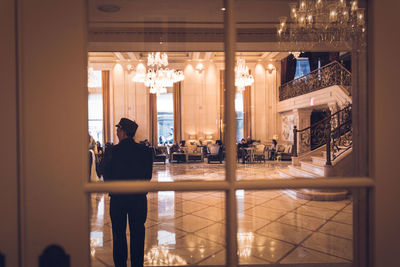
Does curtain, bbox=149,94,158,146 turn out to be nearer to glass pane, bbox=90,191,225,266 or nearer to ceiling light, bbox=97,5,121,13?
glass pane, bbox=90,191,225,266

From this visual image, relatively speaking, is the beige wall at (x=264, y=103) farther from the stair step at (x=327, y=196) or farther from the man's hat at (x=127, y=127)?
the man's hat at (x=127, y=127)

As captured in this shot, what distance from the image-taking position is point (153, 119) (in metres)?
14.9

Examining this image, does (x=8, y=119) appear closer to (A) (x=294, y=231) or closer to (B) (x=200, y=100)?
(A) (x=294, y=231)

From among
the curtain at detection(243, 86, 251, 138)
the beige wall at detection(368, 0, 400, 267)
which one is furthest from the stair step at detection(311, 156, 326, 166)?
the curtain at detection(243, 86, 251, 138)

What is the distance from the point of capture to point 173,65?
14555 mm

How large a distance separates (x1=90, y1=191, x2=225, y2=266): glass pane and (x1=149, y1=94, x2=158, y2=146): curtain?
9.13 meters

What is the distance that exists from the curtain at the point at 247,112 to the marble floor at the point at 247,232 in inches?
366

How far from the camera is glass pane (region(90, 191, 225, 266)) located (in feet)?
9.14

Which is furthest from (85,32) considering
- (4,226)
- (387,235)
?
(387,235)

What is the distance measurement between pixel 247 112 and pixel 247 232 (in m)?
11.9

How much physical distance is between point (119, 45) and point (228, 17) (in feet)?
18.9

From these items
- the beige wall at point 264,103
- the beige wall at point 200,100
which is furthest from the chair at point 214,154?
the beige wall at point 264,103

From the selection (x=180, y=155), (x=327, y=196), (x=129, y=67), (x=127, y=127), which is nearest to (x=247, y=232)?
(x=127, y=127)

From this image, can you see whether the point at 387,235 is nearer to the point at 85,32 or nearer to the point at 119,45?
the point at 85,32
